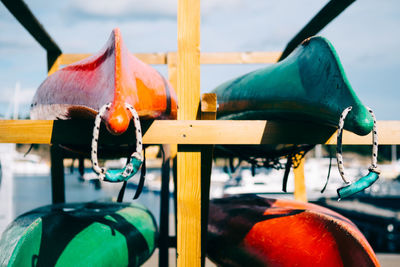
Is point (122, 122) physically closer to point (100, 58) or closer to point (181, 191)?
point (181, 191)

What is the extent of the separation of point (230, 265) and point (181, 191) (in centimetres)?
118


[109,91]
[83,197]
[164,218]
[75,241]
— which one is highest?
[109,91]

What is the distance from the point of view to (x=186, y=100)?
225cm

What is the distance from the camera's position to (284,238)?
103 inches

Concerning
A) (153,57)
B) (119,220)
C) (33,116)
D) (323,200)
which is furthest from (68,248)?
(323,200)

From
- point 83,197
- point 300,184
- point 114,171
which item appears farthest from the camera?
point 83,197

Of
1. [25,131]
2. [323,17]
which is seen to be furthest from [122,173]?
[323,17]

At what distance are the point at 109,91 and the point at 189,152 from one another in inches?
21.7

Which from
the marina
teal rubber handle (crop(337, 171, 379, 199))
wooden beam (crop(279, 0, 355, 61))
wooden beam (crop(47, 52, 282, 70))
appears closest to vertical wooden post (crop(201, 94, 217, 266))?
the marina

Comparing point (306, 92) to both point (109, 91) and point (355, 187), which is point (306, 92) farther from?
point (109, 91)

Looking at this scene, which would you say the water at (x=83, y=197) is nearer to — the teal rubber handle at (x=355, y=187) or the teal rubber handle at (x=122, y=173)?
the teal rubber handle at (x=122, y=173)

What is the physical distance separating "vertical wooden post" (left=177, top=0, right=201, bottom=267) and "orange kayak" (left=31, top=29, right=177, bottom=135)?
0.26 meters

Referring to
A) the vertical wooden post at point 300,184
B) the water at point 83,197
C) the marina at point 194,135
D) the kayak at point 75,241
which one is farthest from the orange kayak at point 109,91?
the water at point 83,197

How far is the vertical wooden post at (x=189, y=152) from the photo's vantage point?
2.10 meters
